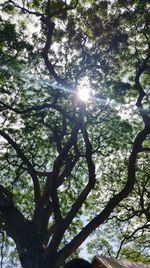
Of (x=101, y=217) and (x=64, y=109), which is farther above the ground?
(x=64, y=109)

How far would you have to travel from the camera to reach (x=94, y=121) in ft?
53.0

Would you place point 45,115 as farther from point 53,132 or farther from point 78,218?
point 78,218

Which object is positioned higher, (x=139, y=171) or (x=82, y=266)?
(x=139, y=171)

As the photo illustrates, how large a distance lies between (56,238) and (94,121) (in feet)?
21.2

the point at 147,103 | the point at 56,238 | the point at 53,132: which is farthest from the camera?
the point at 53,132

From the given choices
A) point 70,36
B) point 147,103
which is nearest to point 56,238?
point 147,103

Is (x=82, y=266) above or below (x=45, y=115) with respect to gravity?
below

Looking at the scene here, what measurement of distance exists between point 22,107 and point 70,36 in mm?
3659

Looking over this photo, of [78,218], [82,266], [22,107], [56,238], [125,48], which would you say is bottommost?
[82,266]

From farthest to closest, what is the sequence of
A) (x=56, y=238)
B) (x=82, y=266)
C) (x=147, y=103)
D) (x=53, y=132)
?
(x=53, y=132) < (x=147, y=103) < (x=56, y=238) < (x=82, y=266)

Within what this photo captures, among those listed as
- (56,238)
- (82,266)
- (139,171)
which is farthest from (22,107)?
(82,266)

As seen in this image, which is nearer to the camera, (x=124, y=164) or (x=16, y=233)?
(x=16, y=233)

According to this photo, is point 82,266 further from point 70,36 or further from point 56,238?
point 70,36

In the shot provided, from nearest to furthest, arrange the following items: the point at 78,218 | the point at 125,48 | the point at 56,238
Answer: the point at 56,238
the point at 125,48
the point at 78,218
